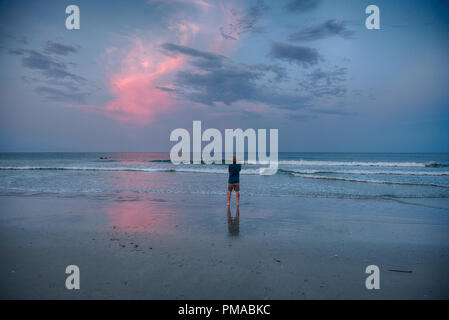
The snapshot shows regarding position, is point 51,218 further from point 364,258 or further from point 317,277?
point 364,258

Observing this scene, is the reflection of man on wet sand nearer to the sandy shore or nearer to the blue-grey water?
the sandy shore

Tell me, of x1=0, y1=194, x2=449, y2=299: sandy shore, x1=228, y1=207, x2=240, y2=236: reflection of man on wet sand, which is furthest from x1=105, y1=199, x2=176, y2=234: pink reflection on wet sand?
x1=228, y1=207, x2=240, y2=236: reflection of man on wet sand

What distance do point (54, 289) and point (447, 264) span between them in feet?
23.3

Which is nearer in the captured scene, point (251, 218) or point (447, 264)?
point (447, 264)

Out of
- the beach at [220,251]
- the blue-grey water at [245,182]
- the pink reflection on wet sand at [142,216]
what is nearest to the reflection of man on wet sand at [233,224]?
the beach at [220,251]

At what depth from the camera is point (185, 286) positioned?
3.60 metres

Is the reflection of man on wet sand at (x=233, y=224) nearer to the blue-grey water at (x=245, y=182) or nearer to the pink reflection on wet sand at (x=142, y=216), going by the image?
the pink reflection on wet sand at (x=142, y=216)

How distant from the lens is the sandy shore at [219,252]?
3.58 m

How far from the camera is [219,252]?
16.4 ft

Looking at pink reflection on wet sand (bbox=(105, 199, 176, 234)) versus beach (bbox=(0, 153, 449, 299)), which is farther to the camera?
pink reflection on wet sand (bbox=(105, 199, 176, 234))

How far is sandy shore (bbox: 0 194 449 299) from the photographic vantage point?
358cm

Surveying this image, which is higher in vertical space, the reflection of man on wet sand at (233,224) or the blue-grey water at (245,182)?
the blue-grey water at (245,182)
